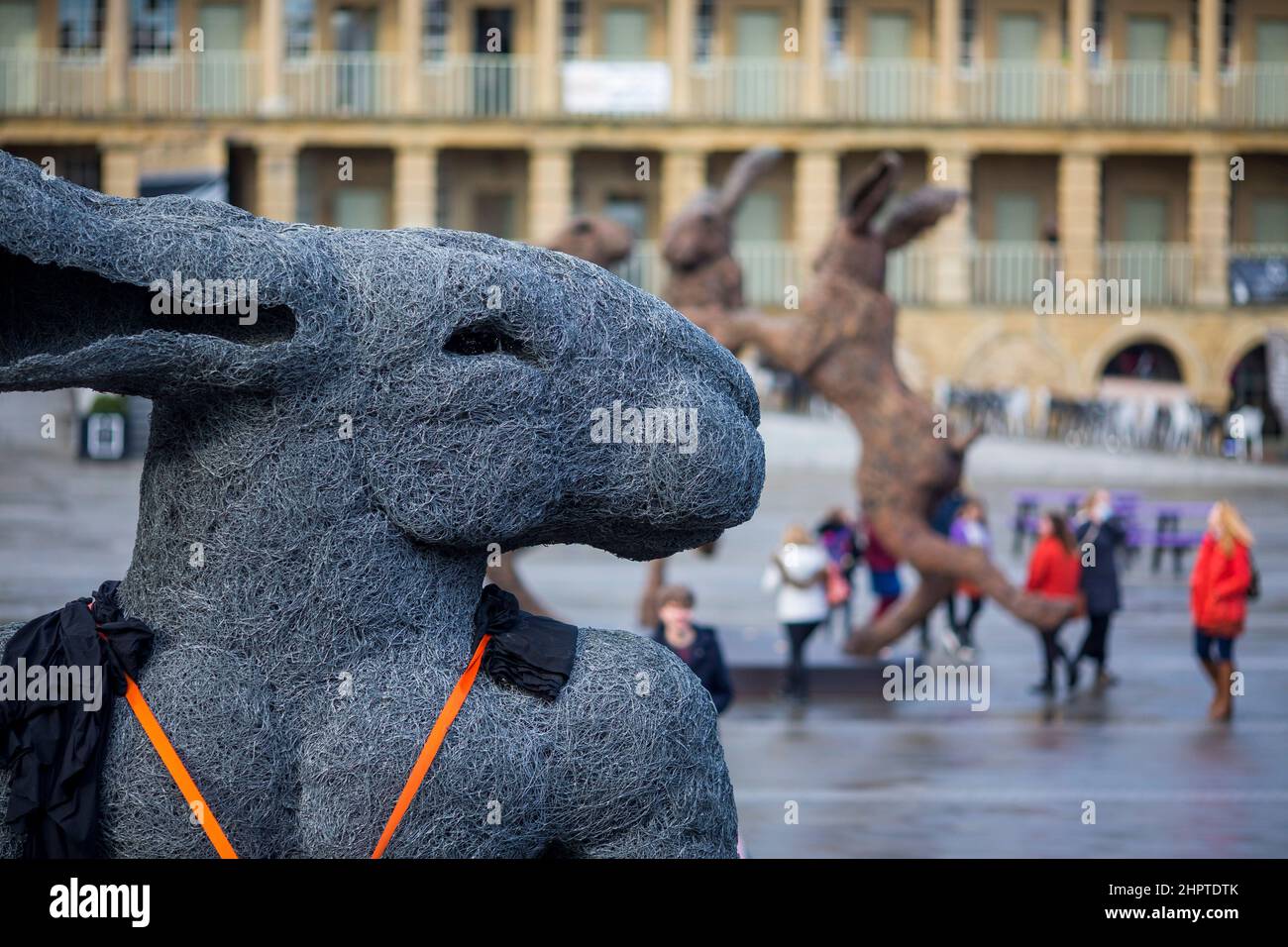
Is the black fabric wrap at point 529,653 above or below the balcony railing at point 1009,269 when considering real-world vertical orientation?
below

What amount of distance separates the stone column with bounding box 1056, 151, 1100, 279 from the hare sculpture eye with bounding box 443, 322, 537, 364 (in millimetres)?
36814

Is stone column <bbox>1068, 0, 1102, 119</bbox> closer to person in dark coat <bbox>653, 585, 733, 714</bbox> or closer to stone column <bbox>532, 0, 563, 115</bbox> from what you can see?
stone column <bbox>532, 0, 563, 115</bbox>

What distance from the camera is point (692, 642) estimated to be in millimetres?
9031

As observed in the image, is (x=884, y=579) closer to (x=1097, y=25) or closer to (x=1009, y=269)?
(x=1009, y=269)

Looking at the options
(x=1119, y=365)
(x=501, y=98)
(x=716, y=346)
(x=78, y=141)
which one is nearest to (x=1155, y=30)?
(x=1119, y=365)

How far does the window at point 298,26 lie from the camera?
4041 cm

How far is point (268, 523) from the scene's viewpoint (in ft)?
15.7

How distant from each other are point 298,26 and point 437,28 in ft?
9.09

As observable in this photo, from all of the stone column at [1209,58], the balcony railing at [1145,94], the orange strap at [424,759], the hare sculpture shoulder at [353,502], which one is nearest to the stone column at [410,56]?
the balcony railing at [1145,94]

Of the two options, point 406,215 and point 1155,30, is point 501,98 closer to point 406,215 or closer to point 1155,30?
point 406,215

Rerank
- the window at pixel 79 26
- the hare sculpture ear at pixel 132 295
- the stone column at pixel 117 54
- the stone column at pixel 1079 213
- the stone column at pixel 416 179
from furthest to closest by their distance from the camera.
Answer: the stone column at pixel 1079 213 → the stone column at pixel 416 179 → the window at pixel 79 26 → the stone column at pixel 117 54 → the hare sculpture ear at pixel 132 295

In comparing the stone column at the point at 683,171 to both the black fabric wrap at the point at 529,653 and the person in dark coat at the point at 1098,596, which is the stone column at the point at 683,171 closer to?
the person in dark coat at the point at 1098,596

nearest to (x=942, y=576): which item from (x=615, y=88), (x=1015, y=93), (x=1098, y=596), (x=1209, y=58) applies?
(x=1098, y=596)

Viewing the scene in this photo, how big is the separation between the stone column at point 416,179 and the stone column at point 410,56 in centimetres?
78
